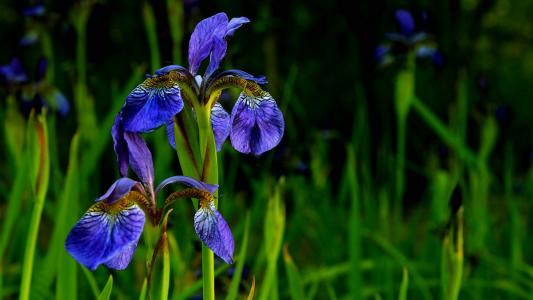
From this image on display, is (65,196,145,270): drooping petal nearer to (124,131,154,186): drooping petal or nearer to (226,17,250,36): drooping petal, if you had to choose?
(124,131,154,186): drooping petal

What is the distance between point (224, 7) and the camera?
561 cm

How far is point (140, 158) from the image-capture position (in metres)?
1.14

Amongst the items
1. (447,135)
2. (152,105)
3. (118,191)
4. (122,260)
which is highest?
(152,105)

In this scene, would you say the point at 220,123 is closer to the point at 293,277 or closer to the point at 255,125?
the point at 255,125

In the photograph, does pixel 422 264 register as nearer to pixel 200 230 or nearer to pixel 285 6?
pixel 200 230

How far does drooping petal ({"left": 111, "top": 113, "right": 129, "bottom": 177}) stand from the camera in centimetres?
109

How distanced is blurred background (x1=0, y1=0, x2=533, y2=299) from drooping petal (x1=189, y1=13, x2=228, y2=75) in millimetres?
A: 177

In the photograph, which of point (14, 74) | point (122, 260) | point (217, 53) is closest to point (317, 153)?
point (14, 74)

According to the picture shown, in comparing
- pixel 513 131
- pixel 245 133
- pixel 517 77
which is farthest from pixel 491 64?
pixel 245 133

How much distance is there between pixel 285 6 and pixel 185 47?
10.4 feet

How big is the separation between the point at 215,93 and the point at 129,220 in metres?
0.24

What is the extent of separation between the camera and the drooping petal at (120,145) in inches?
42.8

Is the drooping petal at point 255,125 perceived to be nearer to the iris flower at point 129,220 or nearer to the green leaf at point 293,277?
the iris flower at point 129,220

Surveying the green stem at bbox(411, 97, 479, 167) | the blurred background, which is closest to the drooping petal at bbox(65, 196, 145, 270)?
the blurred background
